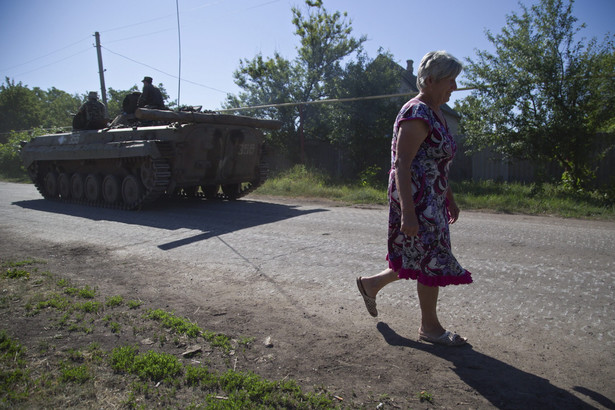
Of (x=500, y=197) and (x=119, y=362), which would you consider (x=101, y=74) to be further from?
(x=119, y=362)

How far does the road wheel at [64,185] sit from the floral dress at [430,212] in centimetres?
1218

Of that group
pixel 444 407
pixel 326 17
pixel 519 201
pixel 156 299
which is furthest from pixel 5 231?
pixel 326 17

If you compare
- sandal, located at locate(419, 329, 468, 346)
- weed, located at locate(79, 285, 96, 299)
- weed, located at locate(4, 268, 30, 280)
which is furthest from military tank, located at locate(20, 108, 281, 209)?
sandal, located at locate(419, 329, 468, 346)

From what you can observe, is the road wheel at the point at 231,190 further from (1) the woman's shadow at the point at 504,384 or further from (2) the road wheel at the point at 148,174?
(1) the woman's shadow at the point at 504,384

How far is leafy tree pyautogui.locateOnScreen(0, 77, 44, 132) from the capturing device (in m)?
48.7

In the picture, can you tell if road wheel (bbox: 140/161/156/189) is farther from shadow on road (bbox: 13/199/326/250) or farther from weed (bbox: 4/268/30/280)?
weed (bbox: 4/268/30/280)

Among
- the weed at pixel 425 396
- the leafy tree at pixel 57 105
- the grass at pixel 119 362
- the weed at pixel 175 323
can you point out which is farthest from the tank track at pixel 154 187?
the leafy tree at pixel 57 105

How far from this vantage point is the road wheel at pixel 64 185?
12867mm

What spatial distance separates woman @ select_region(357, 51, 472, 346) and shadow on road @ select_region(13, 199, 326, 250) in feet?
13.8

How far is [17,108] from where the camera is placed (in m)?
49.1

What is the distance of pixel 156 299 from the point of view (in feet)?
13.6

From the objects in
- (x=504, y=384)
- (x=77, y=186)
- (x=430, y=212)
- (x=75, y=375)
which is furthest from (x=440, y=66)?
(x=77, y=186)

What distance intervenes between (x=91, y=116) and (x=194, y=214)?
566 centimetres

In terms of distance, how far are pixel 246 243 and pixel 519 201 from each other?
666 cm
